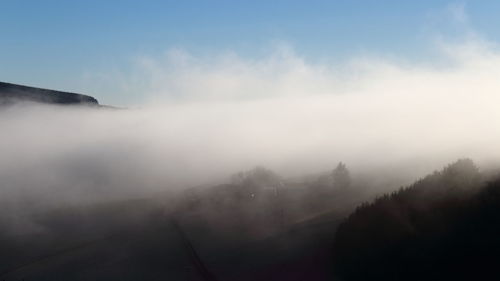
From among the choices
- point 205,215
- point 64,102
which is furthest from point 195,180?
point 64,102

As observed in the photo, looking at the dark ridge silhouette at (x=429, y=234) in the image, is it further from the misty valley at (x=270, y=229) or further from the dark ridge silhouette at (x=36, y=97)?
the dark ridge silhouette at (x=36, y=97)

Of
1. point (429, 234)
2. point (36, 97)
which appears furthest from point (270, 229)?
point (36, 97)

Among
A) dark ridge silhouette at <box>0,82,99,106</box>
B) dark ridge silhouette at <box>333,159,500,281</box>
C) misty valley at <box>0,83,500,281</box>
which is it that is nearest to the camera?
dark ridge silhouette at <box>333,159,500,281</box>

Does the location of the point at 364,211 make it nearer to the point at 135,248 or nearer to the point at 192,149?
the point at 135,248

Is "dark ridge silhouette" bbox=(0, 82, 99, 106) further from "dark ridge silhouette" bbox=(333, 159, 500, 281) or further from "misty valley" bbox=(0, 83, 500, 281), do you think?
"dark ridge silhouette" bbox=(333, 159, 500, 281)

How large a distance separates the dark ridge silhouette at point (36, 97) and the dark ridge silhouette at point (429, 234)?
275 ft

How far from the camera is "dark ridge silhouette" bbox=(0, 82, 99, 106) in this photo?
96875mm

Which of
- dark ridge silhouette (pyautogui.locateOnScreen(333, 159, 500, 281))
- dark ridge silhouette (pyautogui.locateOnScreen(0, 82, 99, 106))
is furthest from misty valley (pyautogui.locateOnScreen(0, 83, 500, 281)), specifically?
dark ridge silhouette (pyautogui.locateOnScreen(0, 82, 99, 106))

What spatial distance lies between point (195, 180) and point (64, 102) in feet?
229

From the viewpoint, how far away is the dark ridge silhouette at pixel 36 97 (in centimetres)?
9688

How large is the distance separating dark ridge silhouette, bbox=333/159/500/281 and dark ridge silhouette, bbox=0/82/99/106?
83.7m

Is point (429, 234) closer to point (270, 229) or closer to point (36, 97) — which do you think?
point (270, 229)

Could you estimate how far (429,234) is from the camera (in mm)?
16469

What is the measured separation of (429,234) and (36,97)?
3693 inches
